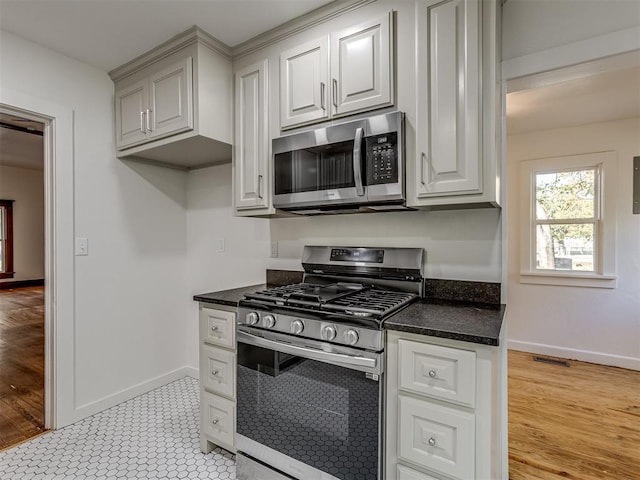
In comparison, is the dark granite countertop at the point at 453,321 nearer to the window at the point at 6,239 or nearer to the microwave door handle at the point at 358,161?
the microwave door handle at the point at 358,161

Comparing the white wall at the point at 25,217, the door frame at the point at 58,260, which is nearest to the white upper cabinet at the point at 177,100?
the door frame at the point at 58,260

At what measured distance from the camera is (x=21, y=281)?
23.5 ft

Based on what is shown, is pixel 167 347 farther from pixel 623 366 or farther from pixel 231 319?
pixel 623 366

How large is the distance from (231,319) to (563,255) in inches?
139

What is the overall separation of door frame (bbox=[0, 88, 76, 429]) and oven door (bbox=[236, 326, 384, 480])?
4.26ft

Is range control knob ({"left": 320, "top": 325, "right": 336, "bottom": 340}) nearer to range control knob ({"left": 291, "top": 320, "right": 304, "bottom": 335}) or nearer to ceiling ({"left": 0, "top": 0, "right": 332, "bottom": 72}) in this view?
range control knob ({"left": 291, "top": 320, "right": 304, "bottom": 335})

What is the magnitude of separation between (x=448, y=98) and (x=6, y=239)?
870cm

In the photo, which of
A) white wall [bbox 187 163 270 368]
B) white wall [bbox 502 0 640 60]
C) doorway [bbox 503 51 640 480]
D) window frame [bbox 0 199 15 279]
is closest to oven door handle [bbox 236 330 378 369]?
white wall [bbox 187 163 270 368]

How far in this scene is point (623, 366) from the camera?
325 centimetres

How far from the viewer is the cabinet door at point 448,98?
1.46 meters

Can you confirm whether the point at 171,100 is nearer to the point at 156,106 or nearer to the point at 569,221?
the point at 156,106

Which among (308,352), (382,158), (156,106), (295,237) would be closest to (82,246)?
(156,106)

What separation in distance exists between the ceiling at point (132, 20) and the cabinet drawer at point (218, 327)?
1.56m

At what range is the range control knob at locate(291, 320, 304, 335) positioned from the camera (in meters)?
1.53
